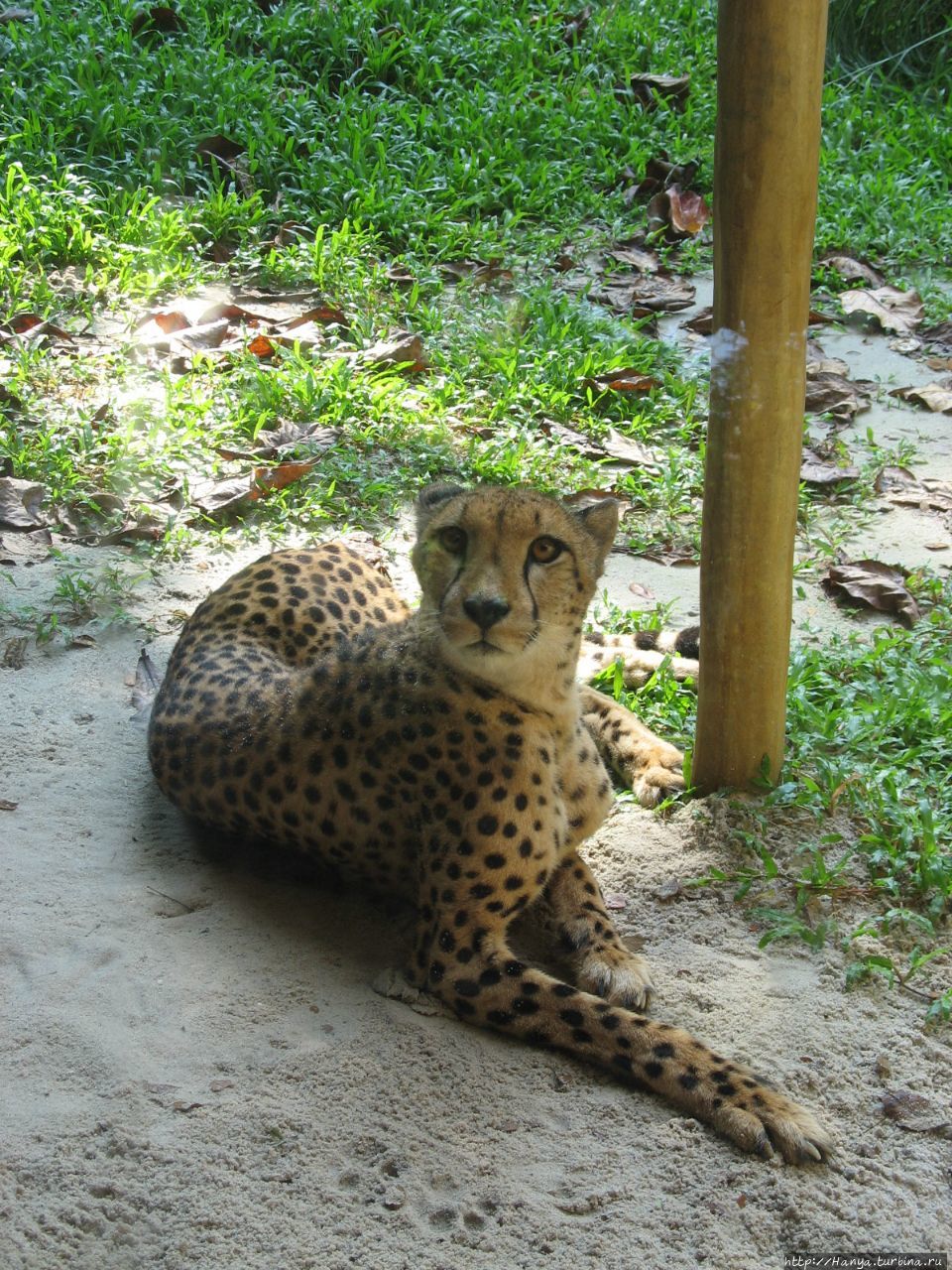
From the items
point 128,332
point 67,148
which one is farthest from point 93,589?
point 67,148

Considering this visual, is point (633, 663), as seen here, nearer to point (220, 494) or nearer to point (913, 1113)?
point (220, 494)

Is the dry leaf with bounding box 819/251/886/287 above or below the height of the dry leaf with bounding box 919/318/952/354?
above

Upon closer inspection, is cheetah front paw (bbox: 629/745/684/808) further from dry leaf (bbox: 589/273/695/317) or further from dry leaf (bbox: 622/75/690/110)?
dry leaf (bbox: 622/75/690/110)

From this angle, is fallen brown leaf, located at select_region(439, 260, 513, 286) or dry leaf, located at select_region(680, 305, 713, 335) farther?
fallen brown leaf, located at select_region(439, 260, 513, 286)

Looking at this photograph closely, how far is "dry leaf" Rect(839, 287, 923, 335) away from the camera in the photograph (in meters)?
6.27

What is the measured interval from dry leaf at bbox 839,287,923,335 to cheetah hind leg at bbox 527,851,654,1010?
385 centimetres

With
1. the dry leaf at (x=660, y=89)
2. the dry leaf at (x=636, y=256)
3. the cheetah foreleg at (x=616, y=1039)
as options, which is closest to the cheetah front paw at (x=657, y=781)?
the cheetah foreleg at (x=616, y=1039)

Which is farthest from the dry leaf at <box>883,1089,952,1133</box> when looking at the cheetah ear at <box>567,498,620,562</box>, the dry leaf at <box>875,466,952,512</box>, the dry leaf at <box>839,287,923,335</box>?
the dry leaf at <box>839,287,923,335</box>

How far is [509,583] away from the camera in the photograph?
9.68 feet

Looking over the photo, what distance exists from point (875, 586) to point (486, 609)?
2.12 meters

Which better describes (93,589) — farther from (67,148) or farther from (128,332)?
(67,148)

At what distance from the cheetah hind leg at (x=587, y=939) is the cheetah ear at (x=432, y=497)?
90 centimetres

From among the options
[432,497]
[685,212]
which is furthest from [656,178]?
[432,497]

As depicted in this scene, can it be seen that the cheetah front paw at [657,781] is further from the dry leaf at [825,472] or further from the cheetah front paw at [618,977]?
the dry leaf at [825,472]
